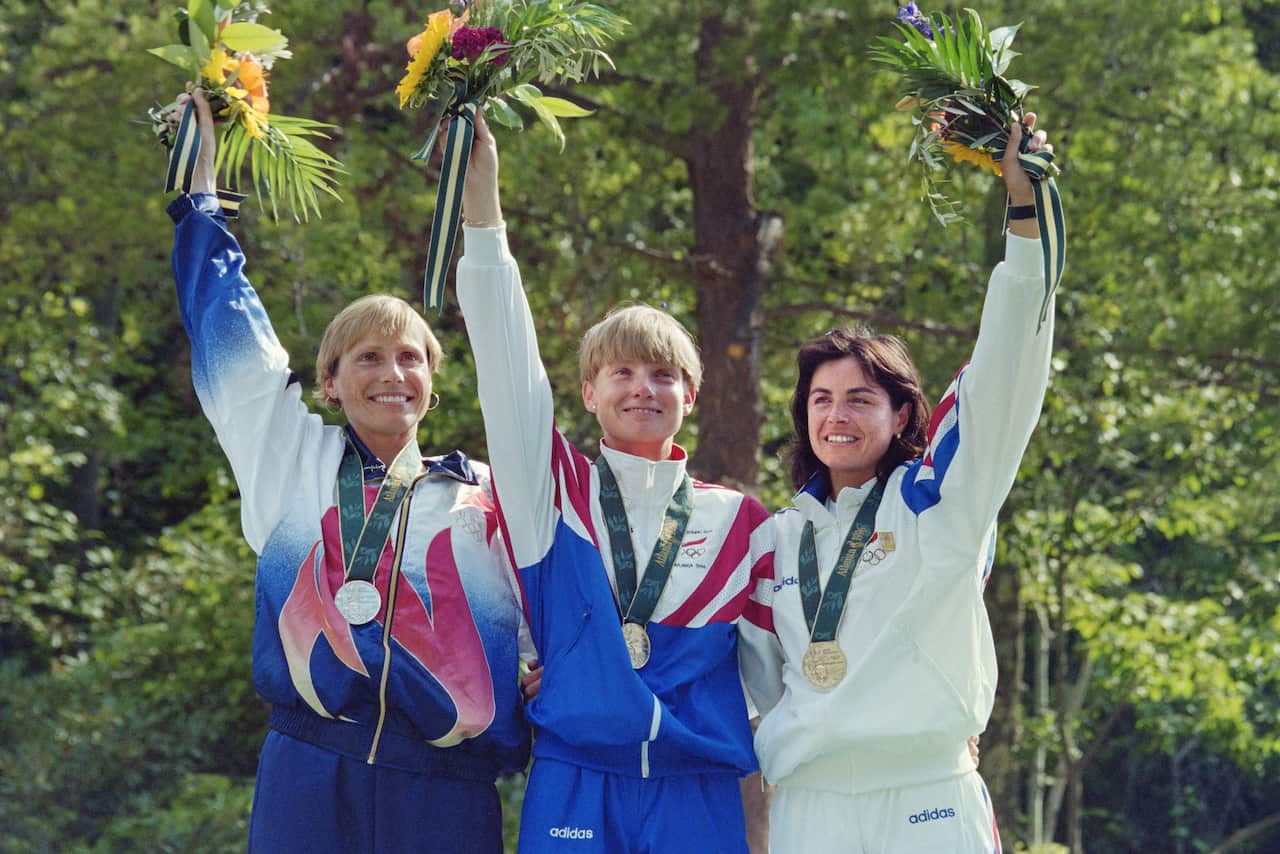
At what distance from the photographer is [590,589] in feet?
11.0

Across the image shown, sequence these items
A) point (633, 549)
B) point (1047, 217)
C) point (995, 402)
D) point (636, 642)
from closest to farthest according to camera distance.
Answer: point (1047, 217) → point (995, 402) → point (636, 642) → point (633, 549)

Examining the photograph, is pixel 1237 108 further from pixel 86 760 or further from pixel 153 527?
pixel 153 527

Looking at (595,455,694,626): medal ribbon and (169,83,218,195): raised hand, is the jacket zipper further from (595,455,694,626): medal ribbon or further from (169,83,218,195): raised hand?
(169,83,218,195): raised hand

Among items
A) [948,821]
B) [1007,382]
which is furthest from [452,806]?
[1007,382]

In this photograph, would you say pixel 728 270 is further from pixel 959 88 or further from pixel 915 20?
pixel 959 88

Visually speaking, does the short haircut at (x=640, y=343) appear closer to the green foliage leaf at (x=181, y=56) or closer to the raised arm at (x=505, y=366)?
the raised arm at (x=505, y=366)

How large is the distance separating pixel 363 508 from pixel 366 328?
0.44m

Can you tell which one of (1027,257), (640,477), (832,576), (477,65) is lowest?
(832,576)

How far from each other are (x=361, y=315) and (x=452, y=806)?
116 centimetres

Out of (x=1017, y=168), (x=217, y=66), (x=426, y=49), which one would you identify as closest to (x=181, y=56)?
(x=217, y=66)

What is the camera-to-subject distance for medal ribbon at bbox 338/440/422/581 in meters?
3.43

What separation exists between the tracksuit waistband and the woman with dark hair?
26.7 inches

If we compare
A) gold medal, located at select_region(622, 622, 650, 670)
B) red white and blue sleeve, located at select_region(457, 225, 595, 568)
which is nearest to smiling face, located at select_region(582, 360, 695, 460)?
red white and blue sleeve, located at select_region(457, 225, 595, 568)

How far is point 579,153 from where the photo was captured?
7.91 m
